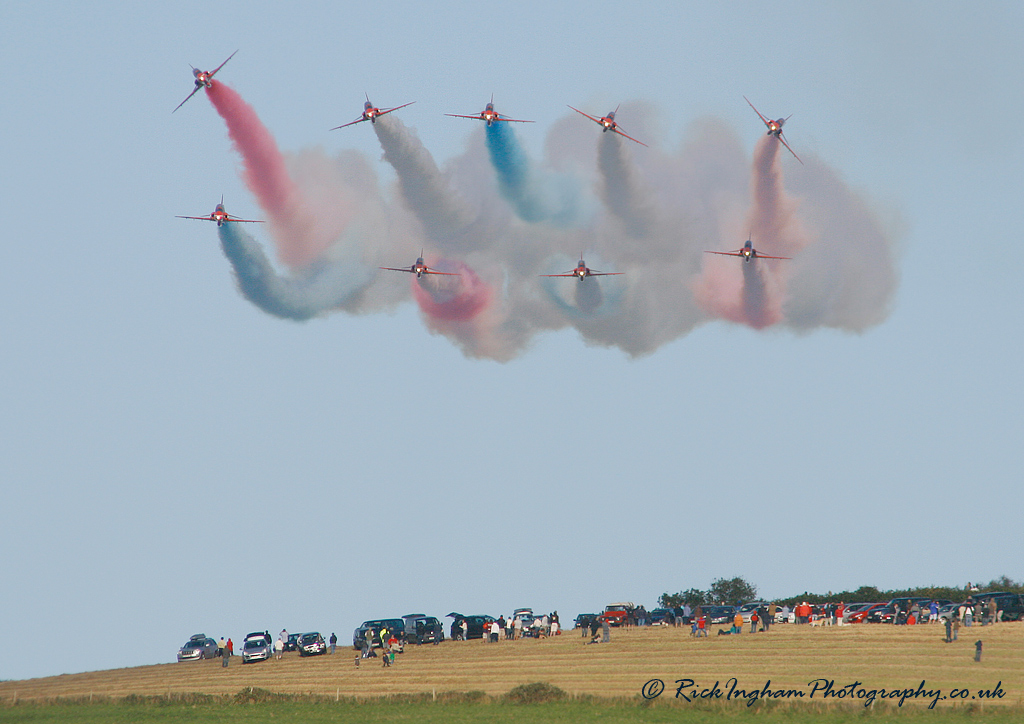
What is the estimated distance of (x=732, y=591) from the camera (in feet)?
478

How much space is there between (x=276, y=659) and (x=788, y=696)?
4147 centimetres

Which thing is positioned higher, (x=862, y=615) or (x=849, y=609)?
(x=849, y=609)

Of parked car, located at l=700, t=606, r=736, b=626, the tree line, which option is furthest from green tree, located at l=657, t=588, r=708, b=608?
parked car, located at l=700, t=606, r=736, b=626

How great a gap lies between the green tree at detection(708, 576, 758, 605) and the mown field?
6544 cm

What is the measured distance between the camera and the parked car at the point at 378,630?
265ft

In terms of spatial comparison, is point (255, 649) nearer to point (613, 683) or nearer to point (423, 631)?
point (423, 631)

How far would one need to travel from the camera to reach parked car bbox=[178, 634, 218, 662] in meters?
89.9

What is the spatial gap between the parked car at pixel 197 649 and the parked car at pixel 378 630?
46.9 ft

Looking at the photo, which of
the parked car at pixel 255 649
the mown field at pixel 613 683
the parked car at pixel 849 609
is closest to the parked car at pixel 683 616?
the mown field at pixel 613 683

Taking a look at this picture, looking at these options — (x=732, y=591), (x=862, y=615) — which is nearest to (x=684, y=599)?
(x=732, y=591)

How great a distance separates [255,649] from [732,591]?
7770cm

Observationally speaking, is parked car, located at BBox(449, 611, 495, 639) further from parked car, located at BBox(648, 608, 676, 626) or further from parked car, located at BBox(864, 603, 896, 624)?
parked car, located at BBox(864, 603, 896, 624)

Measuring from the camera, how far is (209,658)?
9056cm

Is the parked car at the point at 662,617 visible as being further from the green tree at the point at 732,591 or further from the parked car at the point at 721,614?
the green tree at the point at 732,591
